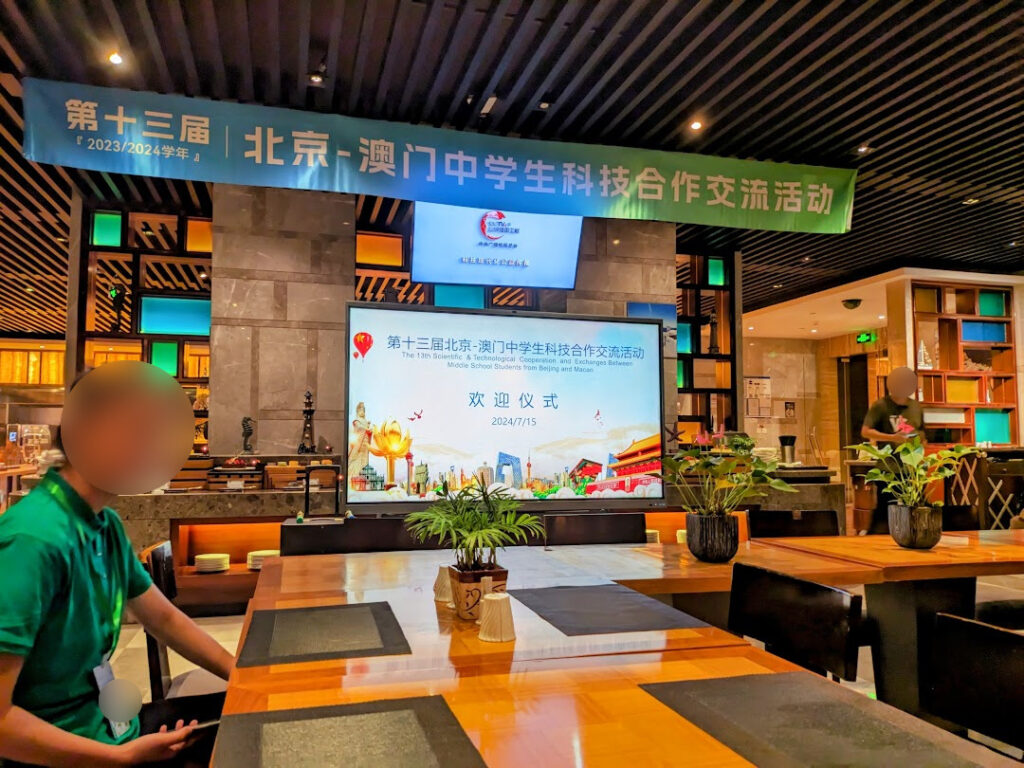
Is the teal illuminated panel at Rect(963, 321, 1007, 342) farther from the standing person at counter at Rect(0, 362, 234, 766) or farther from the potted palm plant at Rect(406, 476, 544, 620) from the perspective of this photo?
the standing person at counter at Rect(0, 362, 234, 766)

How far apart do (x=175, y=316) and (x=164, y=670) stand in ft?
16.8

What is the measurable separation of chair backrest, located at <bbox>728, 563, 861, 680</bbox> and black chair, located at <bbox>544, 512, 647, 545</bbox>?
0.93m

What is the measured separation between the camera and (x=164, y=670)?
1989 mm

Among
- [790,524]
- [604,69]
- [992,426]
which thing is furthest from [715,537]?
[992,426]

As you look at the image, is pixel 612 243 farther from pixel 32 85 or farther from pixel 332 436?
pixel 32 85

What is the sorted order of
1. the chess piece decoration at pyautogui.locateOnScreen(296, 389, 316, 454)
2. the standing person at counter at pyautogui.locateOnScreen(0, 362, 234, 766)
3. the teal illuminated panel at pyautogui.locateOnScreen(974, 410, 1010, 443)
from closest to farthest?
the standing person at counter at pyautogui.locateOnScreen(0, 362, 234, 766) → the chess piece decoration at pyautogui.locateOnScreen(296, 389, 316, 454) → the teal illuminated panel at pyautogui.locateOnScreen(974, 410, 1010, 443)

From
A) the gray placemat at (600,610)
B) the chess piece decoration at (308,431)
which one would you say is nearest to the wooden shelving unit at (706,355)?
the chess piece decoration at (308,431)

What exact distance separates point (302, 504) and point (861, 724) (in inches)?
144

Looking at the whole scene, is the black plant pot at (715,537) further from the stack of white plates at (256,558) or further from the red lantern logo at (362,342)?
the stack of white plates at (256,558)

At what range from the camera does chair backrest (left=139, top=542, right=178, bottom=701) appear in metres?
1.84

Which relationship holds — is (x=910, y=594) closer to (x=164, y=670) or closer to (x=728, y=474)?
(x=728, y=474)

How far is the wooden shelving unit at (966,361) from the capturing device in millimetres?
9461

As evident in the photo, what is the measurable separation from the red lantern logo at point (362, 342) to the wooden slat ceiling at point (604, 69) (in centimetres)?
185

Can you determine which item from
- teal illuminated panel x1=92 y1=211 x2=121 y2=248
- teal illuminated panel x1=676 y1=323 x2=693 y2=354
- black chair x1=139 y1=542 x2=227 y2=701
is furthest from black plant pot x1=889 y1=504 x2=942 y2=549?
teal illuminated panel x1=92 y1=211 x2=121 y2=248
